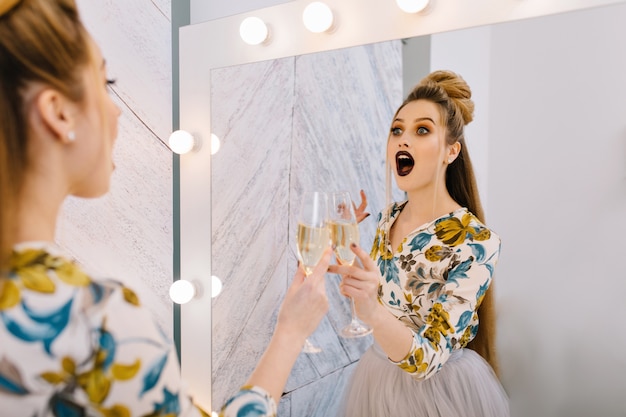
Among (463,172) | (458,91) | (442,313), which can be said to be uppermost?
(458,91)

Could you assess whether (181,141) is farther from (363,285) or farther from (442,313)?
(442,313)

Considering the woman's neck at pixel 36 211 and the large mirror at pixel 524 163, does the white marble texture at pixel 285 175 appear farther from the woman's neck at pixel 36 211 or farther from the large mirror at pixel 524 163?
the woman's neck at pixel 36 211

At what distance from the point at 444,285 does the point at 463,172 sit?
0.17m

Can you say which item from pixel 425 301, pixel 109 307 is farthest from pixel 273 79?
pixel 109 307

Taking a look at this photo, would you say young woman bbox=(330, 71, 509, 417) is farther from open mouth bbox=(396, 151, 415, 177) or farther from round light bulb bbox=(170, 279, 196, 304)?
round light bulb bbox=(170, 279, 196, 304)

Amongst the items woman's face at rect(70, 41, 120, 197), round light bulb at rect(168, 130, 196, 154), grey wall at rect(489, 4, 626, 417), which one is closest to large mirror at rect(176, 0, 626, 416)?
grey wall at rect(489, 4, 626, 417)

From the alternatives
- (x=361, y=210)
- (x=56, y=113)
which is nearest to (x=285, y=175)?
(x=361, y=210)

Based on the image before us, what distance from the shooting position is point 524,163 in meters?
0.75

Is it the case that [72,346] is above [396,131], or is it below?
below

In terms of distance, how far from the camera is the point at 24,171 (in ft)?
1.71

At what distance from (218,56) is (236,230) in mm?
374

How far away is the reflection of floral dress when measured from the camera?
77 centimetres

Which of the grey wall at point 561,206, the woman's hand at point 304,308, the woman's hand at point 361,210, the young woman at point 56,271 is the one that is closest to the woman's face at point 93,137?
the young woman at point 56,271

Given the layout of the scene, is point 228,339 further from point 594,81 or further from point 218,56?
point 594,81
